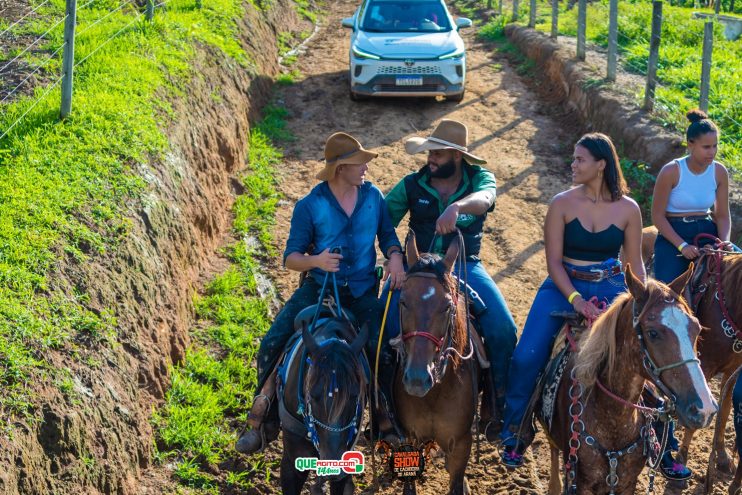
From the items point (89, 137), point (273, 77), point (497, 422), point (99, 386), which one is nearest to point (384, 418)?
point (497, 422)

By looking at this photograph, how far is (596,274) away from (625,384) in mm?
1144

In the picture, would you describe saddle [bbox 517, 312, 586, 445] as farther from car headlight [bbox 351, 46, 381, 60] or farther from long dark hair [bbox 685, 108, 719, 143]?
car headlight [bbox 351, 46, 381, 60]

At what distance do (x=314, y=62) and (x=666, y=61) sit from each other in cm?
698

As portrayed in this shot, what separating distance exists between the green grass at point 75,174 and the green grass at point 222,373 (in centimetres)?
101

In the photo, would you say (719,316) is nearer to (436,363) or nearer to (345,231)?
(436,363)

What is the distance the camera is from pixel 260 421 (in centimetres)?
566

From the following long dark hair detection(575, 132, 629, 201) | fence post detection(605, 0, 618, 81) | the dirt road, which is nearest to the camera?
long dark hair detection(575, 132, 629, 201)

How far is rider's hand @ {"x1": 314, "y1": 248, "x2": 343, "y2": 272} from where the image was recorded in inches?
218

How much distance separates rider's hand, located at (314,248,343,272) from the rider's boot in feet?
2.93

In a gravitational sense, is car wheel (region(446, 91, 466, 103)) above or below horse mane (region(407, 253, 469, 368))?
below

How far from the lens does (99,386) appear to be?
18.7 ft

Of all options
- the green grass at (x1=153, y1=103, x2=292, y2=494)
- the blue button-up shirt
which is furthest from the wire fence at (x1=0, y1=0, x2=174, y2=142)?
the blue button-up shirt

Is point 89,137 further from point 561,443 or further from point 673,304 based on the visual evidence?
point 673,304

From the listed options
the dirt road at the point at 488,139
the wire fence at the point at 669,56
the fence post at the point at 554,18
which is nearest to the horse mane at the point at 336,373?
the dirt road at the point at 488,139
